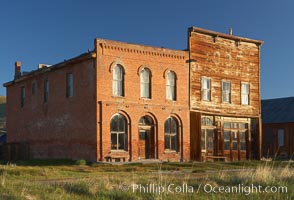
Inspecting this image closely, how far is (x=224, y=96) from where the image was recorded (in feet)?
118

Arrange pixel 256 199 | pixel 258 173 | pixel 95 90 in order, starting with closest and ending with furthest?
pixel 256 199 < pixel 258 173 < pixel 95 90

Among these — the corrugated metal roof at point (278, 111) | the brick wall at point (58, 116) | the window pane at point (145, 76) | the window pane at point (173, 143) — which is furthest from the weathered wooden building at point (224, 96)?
the corrugated metal roof at point (278, 111)

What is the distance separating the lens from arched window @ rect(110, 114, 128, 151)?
30188 millimetres

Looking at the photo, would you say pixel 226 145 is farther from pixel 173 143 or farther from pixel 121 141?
pixel 121 141

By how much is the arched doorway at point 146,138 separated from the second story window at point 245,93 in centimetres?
858

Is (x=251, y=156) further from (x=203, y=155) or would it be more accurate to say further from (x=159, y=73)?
(x=159, y=73)

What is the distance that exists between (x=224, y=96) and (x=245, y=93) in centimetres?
226

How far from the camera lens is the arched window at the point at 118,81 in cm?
3044

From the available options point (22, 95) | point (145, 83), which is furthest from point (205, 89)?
point (22, 95)

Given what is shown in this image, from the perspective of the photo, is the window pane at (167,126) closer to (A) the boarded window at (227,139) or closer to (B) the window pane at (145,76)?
(B) the window pane at (145,76)

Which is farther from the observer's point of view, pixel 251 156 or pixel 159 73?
pixel 251 156

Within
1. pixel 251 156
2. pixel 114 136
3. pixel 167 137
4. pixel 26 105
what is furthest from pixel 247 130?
pixel 26 105

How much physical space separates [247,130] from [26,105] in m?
16.5

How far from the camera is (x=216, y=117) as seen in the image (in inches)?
1403
